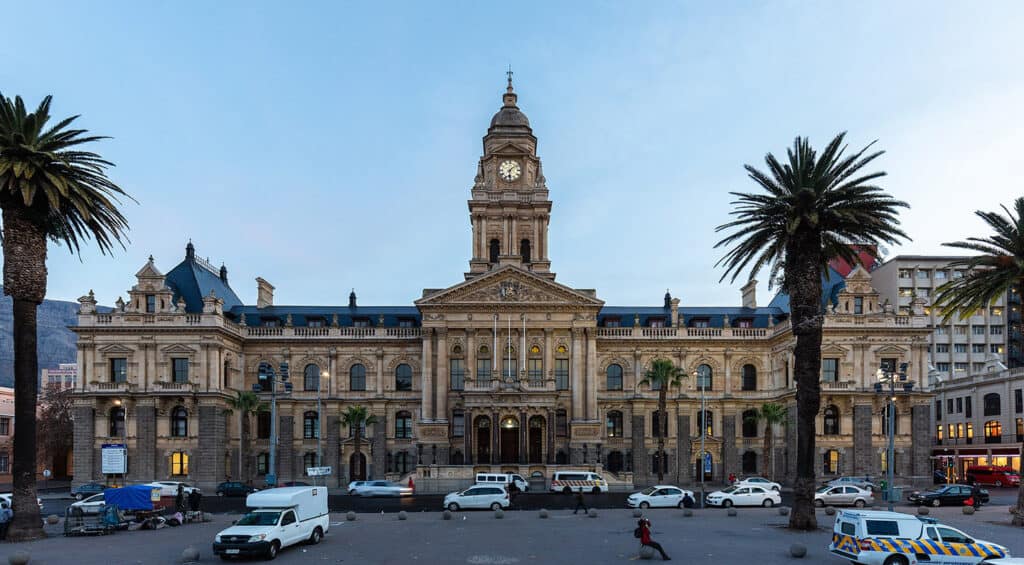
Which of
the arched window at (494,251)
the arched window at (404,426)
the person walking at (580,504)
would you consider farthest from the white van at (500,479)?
the arched window at (494,251)

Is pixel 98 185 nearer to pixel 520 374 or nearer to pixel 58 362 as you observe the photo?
pixel 520 374

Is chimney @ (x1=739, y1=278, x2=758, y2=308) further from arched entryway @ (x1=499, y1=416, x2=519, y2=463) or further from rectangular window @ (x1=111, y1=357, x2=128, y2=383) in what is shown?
rectangular window @ (x1=111, y1=357, x2=128, y2=383)

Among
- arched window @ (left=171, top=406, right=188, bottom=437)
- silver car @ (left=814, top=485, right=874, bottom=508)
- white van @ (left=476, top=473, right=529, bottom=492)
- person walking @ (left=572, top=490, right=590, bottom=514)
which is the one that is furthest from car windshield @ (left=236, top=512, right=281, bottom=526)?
arched window @ (left=171, top=406, right=188, bottom=437)

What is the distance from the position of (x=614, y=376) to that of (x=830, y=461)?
2166cm

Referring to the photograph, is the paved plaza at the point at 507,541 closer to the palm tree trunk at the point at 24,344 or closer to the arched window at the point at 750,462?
the palm tree trunk at the point at 24,344

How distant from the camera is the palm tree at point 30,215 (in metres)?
38.5

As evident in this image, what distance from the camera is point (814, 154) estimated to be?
42438mm

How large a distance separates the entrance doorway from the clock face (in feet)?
85.6

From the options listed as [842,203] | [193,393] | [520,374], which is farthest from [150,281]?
[842,203]

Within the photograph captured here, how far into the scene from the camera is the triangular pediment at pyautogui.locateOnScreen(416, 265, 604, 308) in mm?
81450

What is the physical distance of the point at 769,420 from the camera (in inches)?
3019

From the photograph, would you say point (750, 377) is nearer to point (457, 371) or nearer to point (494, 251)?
point (494, 251)

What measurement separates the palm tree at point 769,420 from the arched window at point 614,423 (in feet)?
41.4

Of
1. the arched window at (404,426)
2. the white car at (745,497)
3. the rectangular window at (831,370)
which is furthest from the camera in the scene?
the arched window at (404,426)
